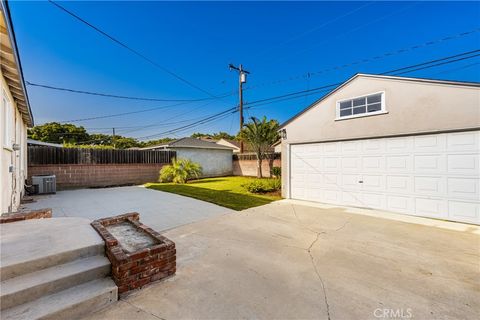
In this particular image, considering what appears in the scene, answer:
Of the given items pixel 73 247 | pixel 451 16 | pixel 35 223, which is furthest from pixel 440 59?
pixel 35 223

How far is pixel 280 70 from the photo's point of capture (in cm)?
1465

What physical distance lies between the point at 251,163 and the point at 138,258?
14.9m

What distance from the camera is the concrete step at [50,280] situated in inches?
79.3

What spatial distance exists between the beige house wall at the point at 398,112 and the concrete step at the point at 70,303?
7.24 meters

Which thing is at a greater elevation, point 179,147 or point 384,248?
point 179,147

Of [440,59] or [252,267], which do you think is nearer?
[252,267]

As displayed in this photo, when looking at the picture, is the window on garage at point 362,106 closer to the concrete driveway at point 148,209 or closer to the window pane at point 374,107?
the window pane at point 374,107

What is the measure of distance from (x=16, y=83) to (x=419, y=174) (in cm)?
1030

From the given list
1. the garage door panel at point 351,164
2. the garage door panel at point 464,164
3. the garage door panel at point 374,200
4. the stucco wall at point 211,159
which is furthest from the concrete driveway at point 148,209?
the stucco wall at point 211,159

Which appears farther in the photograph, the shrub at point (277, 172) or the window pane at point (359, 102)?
the shrub at point (277, 172)

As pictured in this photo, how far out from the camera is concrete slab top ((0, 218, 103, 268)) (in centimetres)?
242

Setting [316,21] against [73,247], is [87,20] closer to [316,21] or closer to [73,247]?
[73,247]

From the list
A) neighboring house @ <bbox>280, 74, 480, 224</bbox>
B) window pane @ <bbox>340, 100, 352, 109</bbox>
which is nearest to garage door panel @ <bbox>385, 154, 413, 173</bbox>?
neighboring house @ <bbox>280, 74, 480, 224</bbox>

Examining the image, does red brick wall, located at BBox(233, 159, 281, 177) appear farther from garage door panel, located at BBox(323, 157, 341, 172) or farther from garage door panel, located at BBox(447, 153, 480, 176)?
garage door panel, located at BBox(447, 153, 480, 176)
